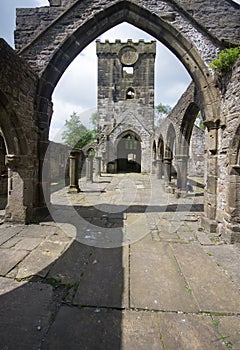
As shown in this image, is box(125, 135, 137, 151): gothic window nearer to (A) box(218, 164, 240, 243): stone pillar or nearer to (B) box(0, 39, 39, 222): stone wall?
(B) box(0, 39, 39, 222): stone wall

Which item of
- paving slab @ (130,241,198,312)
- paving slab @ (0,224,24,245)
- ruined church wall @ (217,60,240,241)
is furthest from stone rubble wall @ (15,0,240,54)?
paving slab @ (130,241,198,312)

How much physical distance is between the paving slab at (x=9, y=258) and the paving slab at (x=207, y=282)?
91.9 inches

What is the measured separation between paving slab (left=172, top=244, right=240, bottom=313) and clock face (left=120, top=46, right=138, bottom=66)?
2626 centimetres

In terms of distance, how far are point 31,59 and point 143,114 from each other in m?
19.6

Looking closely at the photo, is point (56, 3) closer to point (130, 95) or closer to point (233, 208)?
point (233, 208)

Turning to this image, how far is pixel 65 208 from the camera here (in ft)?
19.5

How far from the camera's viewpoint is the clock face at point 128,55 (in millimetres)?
24750

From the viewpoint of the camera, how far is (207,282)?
8.14ft

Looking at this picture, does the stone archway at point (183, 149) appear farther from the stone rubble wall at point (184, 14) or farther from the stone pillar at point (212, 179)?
the stone pillar at point (212, 179)

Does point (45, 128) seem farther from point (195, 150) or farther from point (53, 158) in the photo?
point (195, 150)

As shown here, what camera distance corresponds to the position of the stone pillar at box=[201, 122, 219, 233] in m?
4.25

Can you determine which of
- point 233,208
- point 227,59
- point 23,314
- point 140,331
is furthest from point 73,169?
point 140,331

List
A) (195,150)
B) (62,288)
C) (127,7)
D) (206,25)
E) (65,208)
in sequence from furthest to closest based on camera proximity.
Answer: (195,150), (65,208), (127,7), (206,25), (62,288)

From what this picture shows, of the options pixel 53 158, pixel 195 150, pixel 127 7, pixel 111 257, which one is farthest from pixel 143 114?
pixel 111 257
